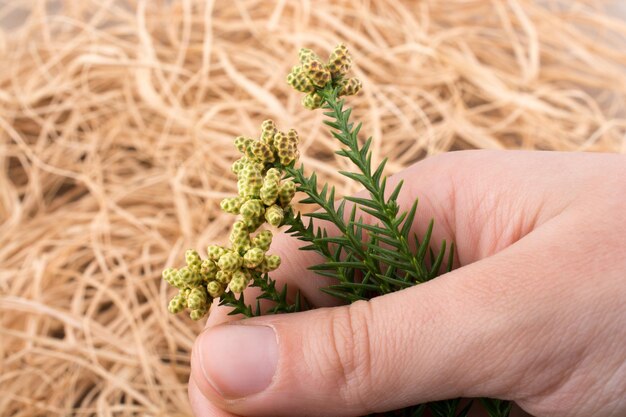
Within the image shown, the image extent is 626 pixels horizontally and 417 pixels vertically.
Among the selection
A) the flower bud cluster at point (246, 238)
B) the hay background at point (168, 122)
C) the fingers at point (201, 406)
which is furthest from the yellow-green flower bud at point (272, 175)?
the hay background at point (168, 122)

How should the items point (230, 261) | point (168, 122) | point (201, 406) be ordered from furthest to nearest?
point (168, 122) < point (201, 406) < point (230, 261)

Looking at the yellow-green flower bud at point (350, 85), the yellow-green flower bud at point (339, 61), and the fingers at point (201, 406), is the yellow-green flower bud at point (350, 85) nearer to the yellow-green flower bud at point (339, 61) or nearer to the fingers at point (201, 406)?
the yellow-green flower bud at point (339, 61)

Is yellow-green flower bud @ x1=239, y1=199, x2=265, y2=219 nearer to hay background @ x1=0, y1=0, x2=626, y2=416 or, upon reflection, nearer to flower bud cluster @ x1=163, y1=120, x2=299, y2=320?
flower bud cluster @ x1=163, y1=120, x2=299, y2=320

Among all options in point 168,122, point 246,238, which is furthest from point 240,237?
point 168,122

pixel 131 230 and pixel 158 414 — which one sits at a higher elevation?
pixel 131 230

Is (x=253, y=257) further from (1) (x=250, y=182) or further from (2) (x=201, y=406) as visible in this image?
(2) (x=201, y=406)

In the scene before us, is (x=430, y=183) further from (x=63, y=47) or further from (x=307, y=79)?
(x=63, y=47)

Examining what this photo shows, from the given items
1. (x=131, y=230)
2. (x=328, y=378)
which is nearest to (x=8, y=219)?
(x=131, y=230)
